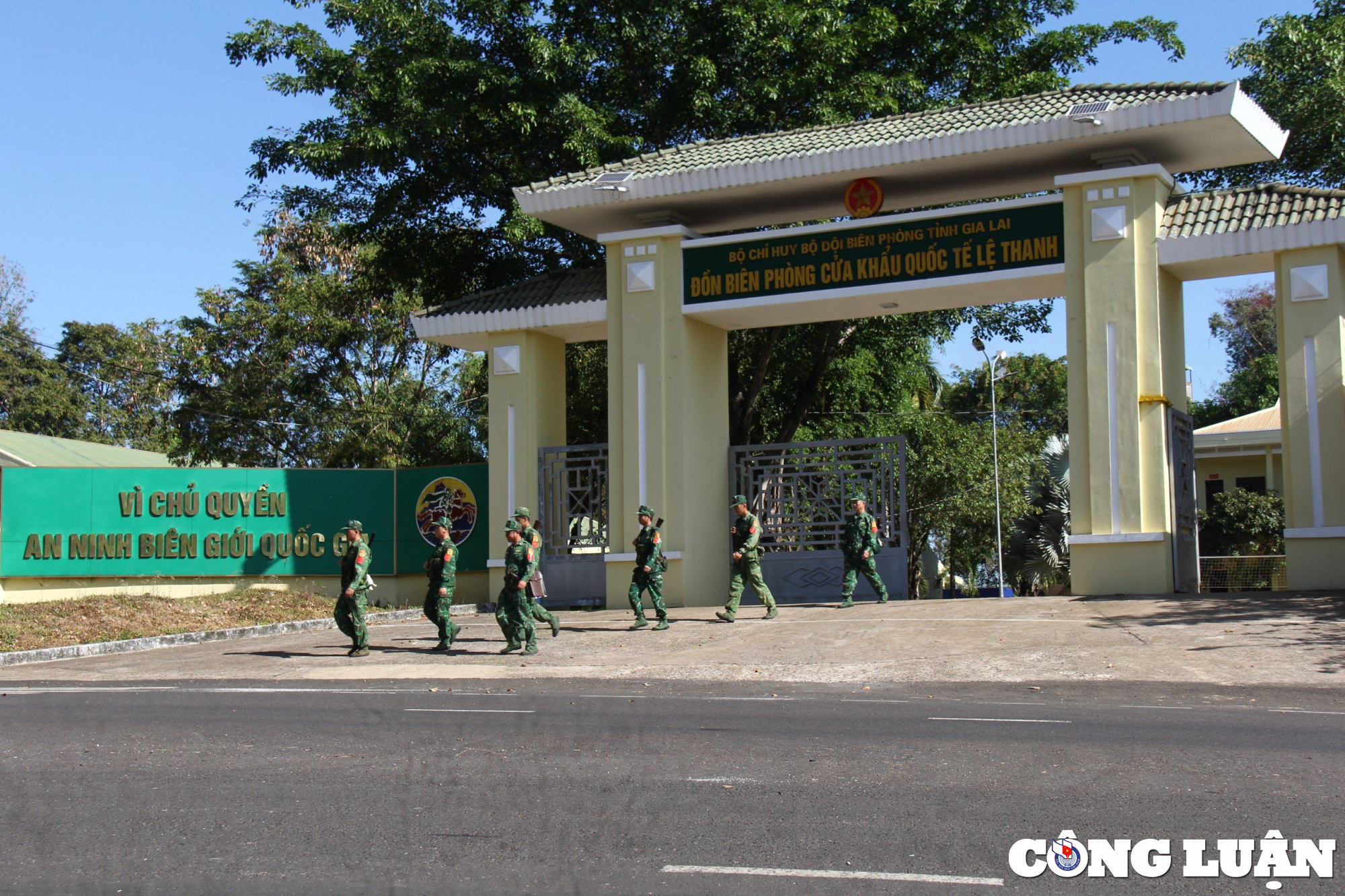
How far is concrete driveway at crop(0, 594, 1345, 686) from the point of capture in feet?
39.9

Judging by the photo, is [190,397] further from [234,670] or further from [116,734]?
[116,734]

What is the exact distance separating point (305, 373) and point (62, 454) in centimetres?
712

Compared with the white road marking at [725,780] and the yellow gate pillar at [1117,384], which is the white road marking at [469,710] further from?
the yellow gate pillar at [1117,384]

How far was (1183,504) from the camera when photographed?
1733 cm

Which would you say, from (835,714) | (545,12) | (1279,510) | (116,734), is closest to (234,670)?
(116,734)

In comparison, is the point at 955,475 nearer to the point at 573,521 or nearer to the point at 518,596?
the point at 573,521

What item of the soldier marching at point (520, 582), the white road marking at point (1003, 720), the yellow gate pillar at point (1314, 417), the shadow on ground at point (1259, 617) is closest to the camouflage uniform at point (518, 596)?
the soldier marching at point (520, 582)

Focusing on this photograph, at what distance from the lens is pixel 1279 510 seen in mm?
25453

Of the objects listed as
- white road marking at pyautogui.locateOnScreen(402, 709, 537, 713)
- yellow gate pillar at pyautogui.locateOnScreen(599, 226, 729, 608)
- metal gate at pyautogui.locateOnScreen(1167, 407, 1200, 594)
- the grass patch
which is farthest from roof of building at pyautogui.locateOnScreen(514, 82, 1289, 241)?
white road marking at pyautogui.locateOnScreen(402, 709, 537, 713)

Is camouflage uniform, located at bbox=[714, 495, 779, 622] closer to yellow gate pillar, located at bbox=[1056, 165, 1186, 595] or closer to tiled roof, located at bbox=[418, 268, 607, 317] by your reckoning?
yellow gate pillar, located at bbox=[1056, 165, 1186, 595]

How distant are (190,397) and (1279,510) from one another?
27.9 meters

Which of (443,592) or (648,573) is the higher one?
(648,573)

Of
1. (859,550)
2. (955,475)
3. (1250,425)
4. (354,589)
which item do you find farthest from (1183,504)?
(955,475)

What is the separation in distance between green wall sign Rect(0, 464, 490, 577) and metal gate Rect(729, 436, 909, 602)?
6.15m
